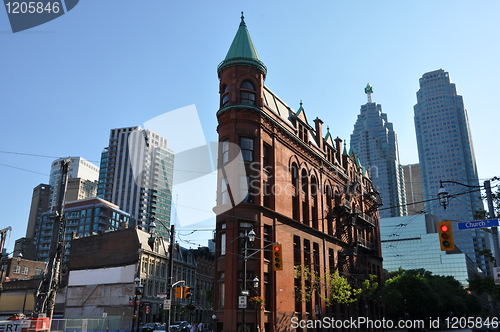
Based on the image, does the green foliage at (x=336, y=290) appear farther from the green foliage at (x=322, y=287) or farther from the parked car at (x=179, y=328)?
the parked car at (x=179, y=328)

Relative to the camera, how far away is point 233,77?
4309 centimetres

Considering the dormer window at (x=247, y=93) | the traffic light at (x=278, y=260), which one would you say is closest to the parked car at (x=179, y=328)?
the dormer window at (x=247, y=93)

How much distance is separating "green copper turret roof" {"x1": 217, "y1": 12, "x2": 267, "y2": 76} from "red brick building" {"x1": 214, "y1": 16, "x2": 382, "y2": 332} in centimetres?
10

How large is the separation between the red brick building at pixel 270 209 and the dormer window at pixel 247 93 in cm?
10

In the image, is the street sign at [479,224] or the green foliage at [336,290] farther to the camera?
the green foliage at [336,290]

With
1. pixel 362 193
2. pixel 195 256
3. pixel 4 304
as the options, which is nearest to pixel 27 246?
pixel 4 304

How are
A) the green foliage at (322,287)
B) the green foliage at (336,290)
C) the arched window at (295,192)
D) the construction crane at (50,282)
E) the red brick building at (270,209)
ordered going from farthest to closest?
the arched window at (295,192) < the green foliage at (336,290) < the green foliage at (322,287) < the red brick building at (270,209) < the construction crane at (50,282)

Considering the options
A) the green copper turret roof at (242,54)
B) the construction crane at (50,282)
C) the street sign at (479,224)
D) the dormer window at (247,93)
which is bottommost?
the construction crane at (50,282)

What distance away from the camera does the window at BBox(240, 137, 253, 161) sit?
4166 centimetres

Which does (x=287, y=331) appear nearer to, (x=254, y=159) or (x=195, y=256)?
(x=254, y=159)

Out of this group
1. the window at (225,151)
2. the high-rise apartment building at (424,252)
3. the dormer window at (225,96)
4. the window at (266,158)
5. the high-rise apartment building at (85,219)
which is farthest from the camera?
the high-rise apartment building at (424,252)

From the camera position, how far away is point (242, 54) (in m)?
43.9

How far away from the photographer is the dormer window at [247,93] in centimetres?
4309

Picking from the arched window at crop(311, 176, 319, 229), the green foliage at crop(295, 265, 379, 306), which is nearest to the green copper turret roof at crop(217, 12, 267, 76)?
the arched window at crop(311, 176, 319, 229)
